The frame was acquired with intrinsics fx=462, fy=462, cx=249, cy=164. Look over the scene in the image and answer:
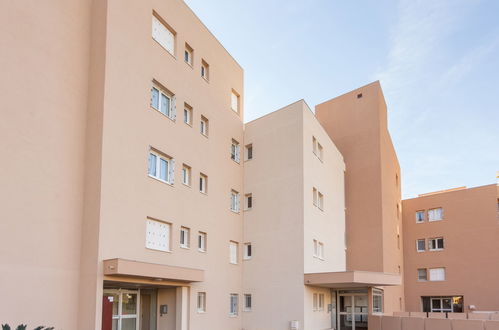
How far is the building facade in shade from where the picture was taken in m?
11.9

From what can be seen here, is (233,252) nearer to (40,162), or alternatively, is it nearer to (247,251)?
(247,251)

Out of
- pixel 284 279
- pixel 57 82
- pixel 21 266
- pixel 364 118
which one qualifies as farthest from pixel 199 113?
pixel 364 118

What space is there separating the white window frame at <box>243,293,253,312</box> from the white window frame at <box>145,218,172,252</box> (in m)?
5.80

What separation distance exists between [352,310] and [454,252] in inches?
536

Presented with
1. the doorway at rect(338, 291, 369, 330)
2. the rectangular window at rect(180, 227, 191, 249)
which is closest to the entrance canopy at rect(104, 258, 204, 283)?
the rectangular window at rect(180, 227, 191, 249)

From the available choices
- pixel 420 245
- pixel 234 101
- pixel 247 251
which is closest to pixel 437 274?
pixel 420 245

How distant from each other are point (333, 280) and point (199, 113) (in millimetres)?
8375

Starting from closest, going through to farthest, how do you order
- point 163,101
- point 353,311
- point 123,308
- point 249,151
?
point 123,308
point 163,101
point 353,311
point 249,151

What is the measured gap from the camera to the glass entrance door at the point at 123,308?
14103mm

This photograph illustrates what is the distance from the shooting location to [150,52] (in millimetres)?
15625

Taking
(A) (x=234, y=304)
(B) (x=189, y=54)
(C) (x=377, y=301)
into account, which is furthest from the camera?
(C) (x=377, y=301)

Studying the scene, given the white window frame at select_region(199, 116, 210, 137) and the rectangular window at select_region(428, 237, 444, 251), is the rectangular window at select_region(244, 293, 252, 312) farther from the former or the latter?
the rectangular window at select_region(428, 237, 444, 251)

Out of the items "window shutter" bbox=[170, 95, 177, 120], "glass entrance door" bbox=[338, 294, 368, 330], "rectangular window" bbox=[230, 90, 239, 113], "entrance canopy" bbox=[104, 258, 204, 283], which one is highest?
"rectangular window" bbox=[230, 90, 239, 113]

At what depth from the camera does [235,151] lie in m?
21.2
